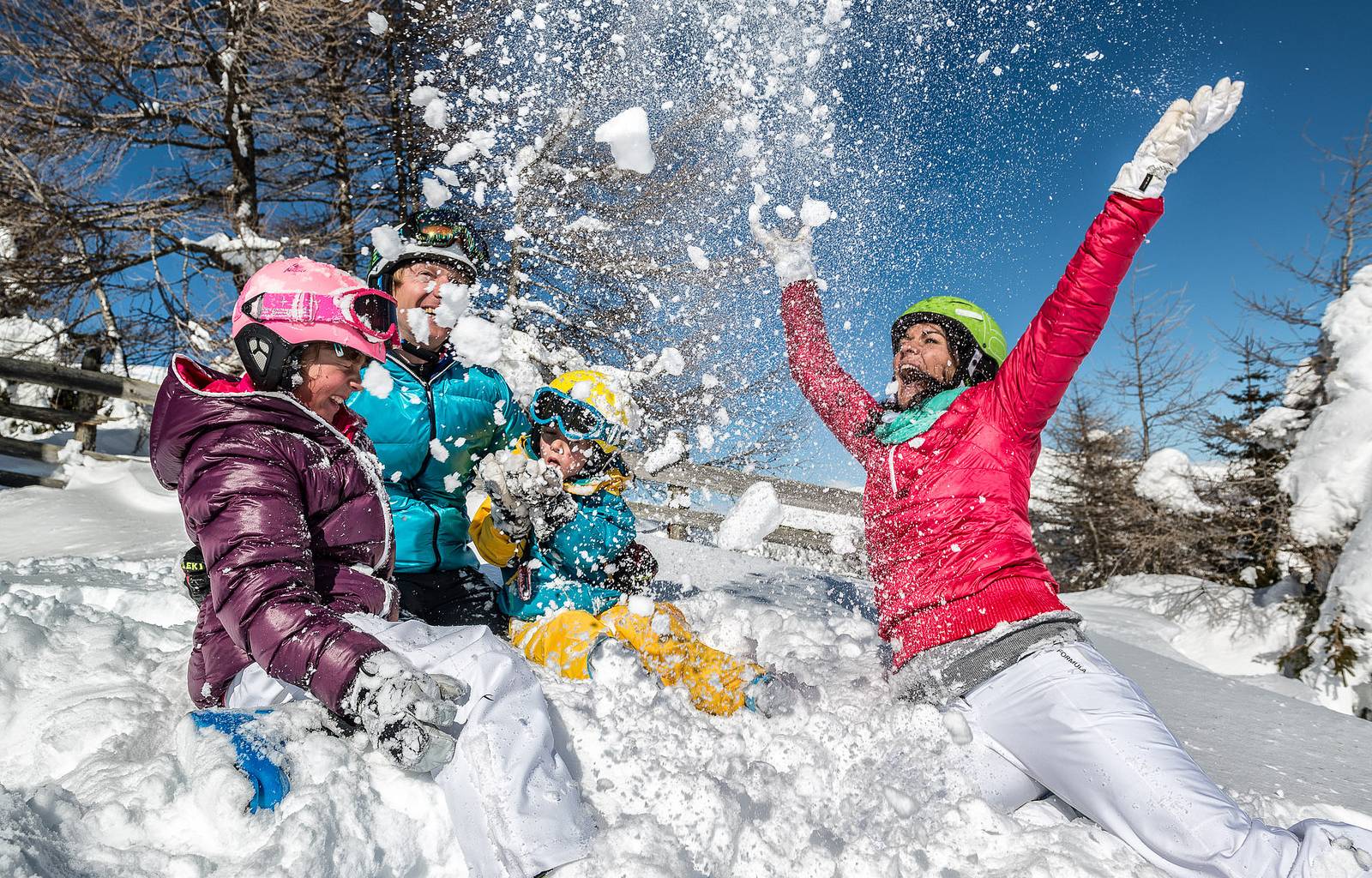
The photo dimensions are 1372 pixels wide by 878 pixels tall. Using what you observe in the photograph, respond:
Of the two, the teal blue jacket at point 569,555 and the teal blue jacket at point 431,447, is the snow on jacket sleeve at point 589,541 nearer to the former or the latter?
the teal blue jacket at point 569,555

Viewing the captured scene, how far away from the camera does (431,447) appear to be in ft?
9.42

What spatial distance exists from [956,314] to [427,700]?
7.75 ft

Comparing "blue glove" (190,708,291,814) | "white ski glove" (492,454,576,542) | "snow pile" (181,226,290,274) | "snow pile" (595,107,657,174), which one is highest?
"snow pile" (181,226,290,274)

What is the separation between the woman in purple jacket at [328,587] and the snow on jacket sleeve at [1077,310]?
1.95 meters

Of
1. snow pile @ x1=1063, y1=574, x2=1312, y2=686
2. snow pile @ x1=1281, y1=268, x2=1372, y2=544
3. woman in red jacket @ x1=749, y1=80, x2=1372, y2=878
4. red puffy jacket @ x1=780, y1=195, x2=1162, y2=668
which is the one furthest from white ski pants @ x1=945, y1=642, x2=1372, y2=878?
snow pile @ x1=1281, y1=268, x2=1372, y2=544

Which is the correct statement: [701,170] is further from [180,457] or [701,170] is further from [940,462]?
[180,457]

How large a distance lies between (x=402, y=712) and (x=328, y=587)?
0.59m

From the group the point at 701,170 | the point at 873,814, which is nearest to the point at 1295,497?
the point at 701,170

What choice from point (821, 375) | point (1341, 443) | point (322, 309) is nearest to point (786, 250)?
point (821, 375)

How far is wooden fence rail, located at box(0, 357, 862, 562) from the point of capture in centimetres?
816

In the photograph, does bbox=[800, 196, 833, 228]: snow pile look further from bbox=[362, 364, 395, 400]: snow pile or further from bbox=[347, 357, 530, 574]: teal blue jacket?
bbox=[362, 364, 395, 400]: snow pile

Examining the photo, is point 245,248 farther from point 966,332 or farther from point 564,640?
point 966,332

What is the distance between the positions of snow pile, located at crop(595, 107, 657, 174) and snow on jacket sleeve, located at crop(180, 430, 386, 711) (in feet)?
7.15

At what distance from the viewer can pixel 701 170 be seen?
827 cm
